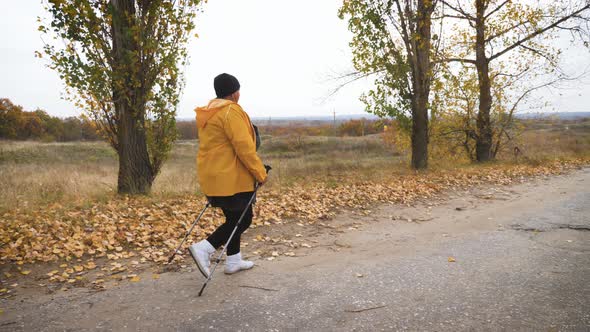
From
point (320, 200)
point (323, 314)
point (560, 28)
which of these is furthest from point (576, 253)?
point (560, 28)

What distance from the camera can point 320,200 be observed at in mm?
8500

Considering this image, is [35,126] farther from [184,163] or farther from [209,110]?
[209,110]

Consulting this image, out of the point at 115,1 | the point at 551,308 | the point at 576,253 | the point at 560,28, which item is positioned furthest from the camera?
the point at 560,28

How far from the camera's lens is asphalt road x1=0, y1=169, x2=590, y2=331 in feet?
10.5

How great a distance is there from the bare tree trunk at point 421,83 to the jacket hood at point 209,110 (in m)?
10.7

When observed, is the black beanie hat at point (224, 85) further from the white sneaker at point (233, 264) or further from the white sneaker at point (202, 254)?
the white sneaker at point (233, 264)

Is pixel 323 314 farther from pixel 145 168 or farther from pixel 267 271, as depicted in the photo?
pixel 145 168

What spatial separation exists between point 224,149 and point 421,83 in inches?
455

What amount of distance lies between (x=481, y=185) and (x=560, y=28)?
362 inches

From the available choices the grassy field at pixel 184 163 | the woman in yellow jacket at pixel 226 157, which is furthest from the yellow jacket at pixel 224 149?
the grassy field at pixel 184 163

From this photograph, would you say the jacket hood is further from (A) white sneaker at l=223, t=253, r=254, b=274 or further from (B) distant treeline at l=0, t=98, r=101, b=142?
(B) distant treeline at l=0, t=98, r=101, b=142

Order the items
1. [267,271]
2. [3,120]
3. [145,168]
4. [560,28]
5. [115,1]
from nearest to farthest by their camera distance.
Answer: [267,271]
[115,1]
[145,168]
[560,28]
[3,120]

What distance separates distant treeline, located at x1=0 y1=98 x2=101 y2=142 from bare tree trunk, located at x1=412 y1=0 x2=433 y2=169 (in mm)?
38798

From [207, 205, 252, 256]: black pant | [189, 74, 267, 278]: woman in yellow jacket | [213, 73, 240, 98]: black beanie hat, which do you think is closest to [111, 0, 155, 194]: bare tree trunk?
[213, 73, 240, 98]: black beanie hat
